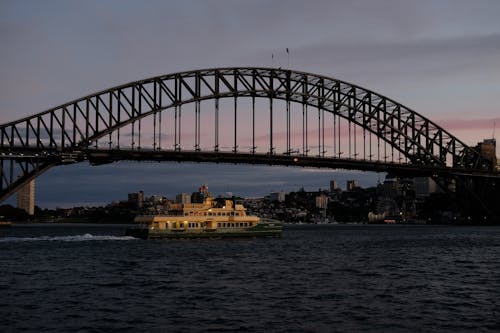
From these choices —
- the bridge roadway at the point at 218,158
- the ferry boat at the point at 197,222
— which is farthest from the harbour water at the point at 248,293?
the bridge roadway at the point at 218,158

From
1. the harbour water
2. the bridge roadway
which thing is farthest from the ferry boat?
Result: the harbour water

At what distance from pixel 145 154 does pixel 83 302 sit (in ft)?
203

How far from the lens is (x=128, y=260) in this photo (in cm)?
5125

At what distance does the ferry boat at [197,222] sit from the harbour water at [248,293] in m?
21.3

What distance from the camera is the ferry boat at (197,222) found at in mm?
77188

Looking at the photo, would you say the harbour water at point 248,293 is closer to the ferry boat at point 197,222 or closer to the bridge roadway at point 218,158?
the ferry boat at point 197,222

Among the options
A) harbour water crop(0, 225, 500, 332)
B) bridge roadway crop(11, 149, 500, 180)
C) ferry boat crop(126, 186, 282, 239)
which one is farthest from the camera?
bridge roadway crop(11, 149, 500, 180)

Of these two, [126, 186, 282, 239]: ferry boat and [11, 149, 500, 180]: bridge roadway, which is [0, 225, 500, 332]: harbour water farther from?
[11, 149, 500, 180]: bridge roadway

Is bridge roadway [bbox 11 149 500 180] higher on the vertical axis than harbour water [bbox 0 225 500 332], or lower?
higher

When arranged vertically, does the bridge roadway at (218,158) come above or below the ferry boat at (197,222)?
above

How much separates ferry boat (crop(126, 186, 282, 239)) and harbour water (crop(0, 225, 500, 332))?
21296 mm

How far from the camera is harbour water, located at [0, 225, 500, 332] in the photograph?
25391 mm

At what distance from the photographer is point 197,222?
78688mm

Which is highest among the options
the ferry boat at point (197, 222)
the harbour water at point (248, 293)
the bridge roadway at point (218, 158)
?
Result: the bridge roadway at point (218, 158)
